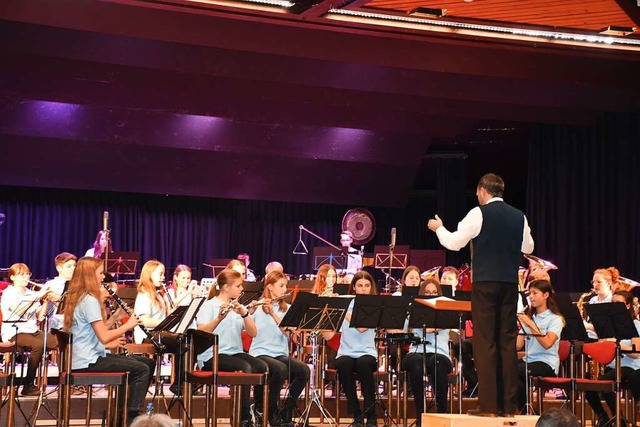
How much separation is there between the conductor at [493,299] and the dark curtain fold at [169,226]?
38.2 feet

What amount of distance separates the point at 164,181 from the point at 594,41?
7.80 m

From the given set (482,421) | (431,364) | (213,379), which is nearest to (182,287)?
(213,379)

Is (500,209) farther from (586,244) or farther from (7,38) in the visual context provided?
(586,244)

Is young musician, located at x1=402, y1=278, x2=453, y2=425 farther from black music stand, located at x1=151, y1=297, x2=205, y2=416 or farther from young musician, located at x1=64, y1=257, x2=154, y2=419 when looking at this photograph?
young musician, located at x1=64, y1=257, x2=154, y2=419

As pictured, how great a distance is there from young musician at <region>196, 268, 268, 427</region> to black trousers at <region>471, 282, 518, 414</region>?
2552mm

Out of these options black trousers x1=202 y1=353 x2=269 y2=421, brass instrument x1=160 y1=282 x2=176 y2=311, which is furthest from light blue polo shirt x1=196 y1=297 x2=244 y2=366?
brass instrument x1=160 y1=282 x2=176 y2=311

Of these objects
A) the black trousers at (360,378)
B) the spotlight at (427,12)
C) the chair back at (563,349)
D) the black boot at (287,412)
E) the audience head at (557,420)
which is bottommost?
the black boot at (287,412)

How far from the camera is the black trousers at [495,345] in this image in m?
5.99

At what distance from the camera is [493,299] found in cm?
603

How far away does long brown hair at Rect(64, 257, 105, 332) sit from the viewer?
7141mm

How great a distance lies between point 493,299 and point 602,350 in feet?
9.72

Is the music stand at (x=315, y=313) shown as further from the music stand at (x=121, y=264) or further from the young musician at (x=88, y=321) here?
the music stand at (x=121, y=264)

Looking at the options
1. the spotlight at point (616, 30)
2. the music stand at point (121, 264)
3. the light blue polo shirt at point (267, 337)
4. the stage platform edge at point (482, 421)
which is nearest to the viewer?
the stage platform edge at point (482, 421)

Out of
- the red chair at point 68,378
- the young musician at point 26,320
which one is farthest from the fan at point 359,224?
the red chair at point 68,378
